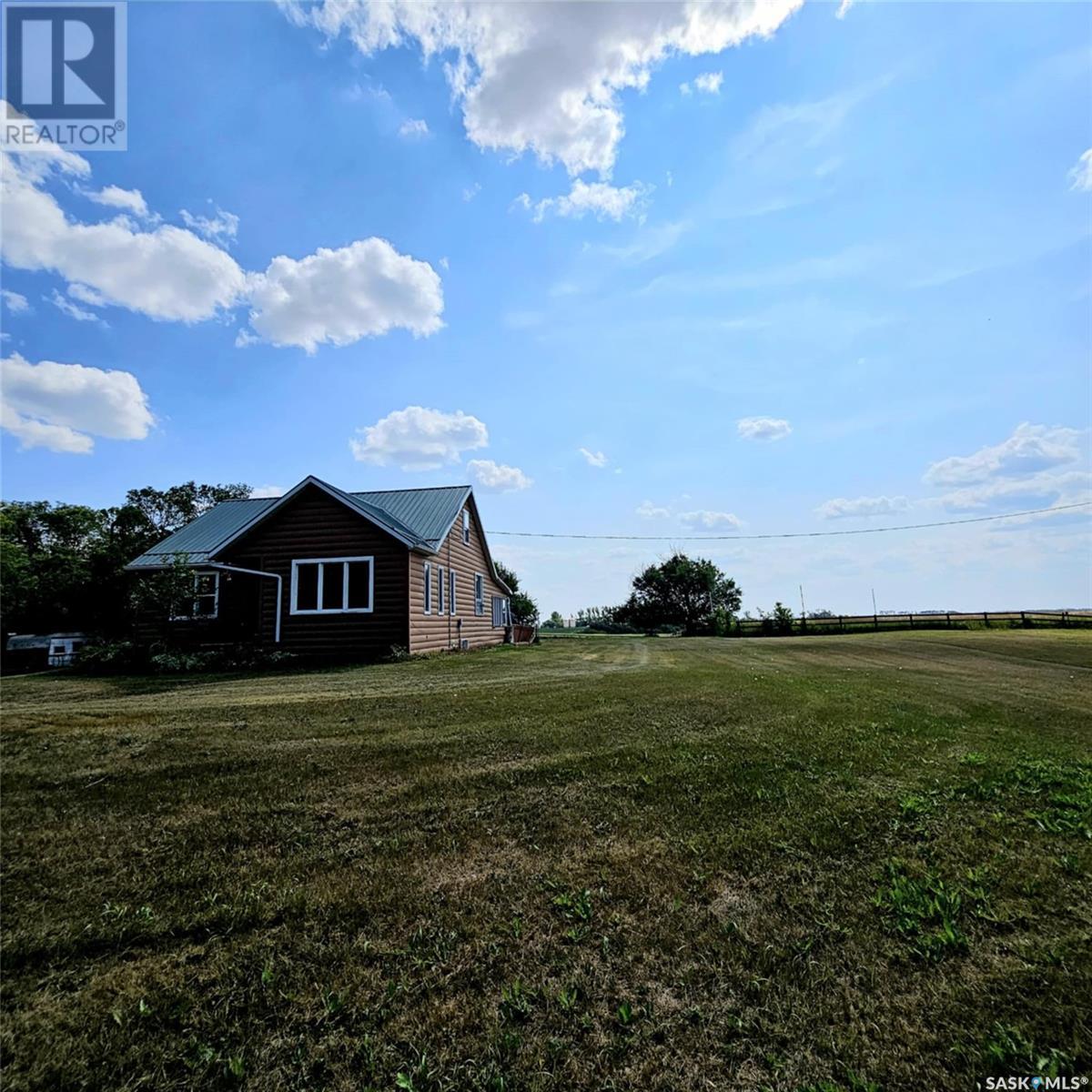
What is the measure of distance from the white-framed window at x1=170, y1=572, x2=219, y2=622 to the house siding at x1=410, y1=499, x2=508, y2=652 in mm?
6594

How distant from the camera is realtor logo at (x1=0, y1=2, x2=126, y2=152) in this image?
6.73 meters

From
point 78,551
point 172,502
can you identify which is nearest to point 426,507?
point 78,551

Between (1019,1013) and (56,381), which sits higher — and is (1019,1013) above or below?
below

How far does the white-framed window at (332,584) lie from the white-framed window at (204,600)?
3.47m

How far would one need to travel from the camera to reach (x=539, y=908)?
292cm

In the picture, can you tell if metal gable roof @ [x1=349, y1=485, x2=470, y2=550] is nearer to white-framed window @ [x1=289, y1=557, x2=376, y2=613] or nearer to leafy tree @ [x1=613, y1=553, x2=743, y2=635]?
white-framed window @ [x1=289, y1=557, x2=376, y2=613]

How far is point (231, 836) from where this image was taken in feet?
12.2

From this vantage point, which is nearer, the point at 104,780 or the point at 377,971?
the point at 377,971

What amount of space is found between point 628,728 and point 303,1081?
506 cm

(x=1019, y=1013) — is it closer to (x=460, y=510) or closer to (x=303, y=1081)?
(x=303, y=1081)

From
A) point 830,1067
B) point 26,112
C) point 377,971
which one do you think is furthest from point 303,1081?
point 26,112

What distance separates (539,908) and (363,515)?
14.2m

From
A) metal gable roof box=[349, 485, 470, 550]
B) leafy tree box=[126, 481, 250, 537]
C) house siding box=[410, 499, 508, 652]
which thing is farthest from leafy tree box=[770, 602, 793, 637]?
leafy tree box=[126, 481, 250, 537]

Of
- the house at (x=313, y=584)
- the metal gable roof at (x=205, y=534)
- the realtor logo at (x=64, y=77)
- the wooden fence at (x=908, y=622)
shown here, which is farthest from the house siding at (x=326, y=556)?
the wooden fence at (x=908, y=622)
